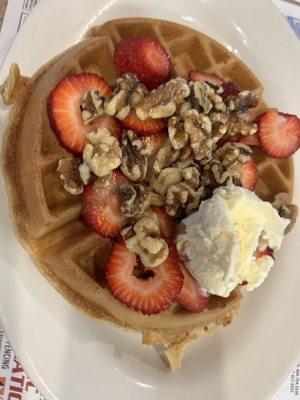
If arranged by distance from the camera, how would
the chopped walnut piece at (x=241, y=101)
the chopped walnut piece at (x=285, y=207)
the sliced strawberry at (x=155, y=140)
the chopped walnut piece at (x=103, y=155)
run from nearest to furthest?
the chopped walnut piece at (x=103, y=155)
the sliced strawberry at (x=155, y=140)
the chopped walnut piece at (x=241, y=101)
the chopped walnut piece at (x=285, y=207)

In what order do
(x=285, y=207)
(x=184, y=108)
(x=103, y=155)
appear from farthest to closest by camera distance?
(x=285, y=207), (x=184, y=108), (x=103, y=155)

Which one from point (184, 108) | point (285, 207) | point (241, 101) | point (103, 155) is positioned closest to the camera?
point (103, 155)

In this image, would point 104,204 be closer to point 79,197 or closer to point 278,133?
point 79,197

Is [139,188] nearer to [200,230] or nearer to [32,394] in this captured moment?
[200,230]

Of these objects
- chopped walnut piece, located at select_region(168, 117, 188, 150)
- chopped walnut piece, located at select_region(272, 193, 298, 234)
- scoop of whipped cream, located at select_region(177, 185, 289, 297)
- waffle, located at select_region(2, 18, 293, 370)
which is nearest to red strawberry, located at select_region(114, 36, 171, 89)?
waffle, located at select_region(2, 18, 293, 370)

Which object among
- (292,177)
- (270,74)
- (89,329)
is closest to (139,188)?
(89,329)

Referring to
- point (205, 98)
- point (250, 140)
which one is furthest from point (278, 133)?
point (205, 98)

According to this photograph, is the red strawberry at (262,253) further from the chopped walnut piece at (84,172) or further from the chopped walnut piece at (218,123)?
the chopped walnut piece at (84,172)

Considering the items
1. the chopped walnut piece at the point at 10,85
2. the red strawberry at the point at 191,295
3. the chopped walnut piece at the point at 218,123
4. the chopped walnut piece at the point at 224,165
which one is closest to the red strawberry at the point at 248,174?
the chopped walnut piece at the point at 224,165
